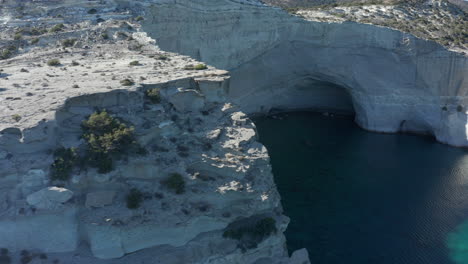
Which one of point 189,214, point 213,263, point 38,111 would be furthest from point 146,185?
point 38,111

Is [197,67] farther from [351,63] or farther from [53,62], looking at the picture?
[351,63]

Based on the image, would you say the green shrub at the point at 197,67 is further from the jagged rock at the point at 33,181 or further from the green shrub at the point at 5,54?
the green shrub at the point at 5,54

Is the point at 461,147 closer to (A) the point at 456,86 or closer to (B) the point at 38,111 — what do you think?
(A) the point at 456,86

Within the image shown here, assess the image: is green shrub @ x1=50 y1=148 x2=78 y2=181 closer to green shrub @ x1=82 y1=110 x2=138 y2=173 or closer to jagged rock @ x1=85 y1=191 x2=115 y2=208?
green shrub @ x1=82 y1=110 x2=138 y2=173

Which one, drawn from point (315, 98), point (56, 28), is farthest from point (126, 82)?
point (315, 98)

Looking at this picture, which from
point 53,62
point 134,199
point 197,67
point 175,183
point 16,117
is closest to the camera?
point 134,199

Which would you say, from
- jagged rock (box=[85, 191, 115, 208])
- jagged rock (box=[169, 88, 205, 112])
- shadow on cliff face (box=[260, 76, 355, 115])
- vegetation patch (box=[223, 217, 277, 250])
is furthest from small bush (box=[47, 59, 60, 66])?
shadow on cliff face (box=[260, 76, 355, 115])

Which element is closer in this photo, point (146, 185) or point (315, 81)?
point (146, 185)
